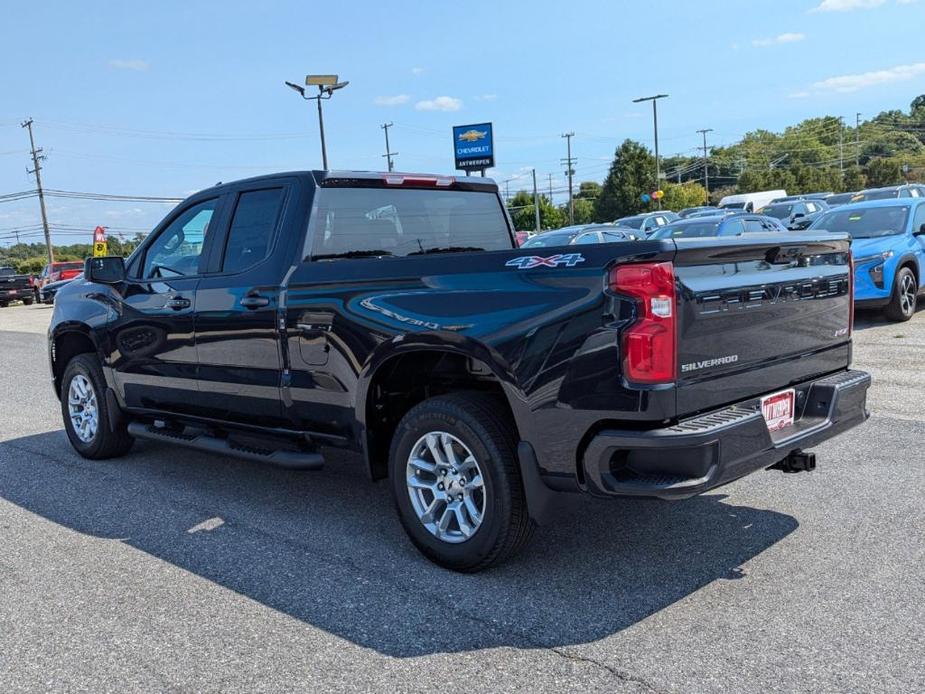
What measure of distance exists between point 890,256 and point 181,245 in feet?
30.4

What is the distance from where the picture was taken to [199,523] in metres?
4.86

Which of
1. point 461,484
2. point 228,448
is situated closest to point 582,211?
point 228,448

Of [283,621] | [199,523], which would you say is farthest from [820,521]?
[199,523]

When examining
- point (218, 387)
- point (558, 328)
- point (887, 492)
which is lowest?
point (887, 492)

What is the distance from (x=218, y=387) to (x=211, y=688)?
247 centimetres

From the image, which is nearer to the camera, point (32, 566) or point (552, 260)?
point (552, 260)

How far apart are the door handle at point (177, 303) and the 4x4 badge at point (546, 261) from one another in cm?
257

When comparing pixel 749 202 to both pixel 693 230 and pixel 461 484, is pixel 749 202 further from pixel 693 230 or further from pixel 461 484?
pixel 461 484

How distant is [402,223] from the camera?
5.05 metres

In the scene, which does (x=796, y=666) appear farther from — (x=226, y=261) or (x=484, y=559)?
(x=226, y=261)

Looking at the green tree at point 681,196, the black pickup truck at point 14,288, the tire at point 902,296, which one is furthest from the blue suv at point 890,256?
the green tree at point 681,196

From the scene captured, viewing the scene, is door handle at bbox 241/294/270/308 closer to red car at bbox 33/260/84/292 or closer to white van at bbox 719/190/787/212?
red car at bbox 33/260/84/292

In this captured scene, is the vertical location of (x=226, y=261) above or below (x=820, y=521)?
above

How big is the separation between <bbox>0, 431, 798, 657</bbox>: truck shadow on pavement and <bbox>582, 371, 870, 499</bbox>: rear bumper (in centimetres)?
57
